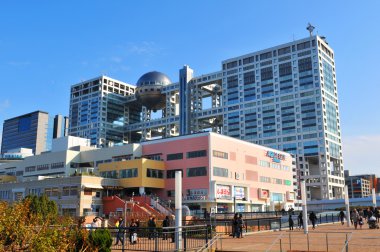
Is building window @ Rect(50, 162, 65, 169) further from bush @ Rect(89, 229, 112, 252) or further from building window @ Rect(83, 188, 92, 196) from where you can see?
bush @ Rect(89, 229, 112, 252)

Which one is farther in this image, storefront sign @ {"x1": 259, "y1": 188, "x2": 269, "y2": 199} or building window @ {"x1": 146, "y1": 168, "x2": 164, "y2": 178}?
storefront sign @ {"x1": 259, "y1": 188, "x2": 269, "y2": 199}

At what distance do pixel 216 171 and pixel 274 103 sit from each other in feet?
303

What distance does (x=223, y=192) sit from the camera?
7094 centimetres

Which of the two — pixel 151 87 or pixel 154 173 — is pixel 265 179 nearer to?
pixel 154 173

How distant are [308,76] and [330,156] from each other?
99.8ft

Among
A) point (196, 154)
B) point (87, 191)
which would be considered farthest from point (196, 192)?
point (87, 191)

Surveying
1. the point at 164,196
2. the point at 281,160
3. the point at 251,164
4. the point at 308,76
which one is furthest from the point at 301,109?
the point at 164,196

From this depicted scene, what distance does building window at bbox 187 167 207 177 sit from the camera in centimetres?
6988

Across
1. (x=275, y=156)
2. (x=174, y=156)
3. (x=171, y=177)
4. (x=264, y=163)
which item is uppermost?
(x=275, y=156)

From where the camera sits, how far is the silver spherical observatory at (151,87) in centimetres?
17775

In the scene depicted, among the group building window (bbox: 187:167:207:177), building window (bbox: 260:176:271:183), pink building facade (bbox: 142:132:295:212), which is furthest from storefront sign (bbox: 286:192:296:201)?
building window (bbox: 187:167:207:177)

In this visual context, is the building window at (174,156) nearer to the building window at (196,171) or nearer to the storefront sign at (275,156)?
the building window at (196,171)

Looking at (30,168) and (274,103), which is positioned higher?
(274,103)

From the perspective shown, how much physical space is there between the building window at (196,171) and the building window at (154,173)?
582 cm
